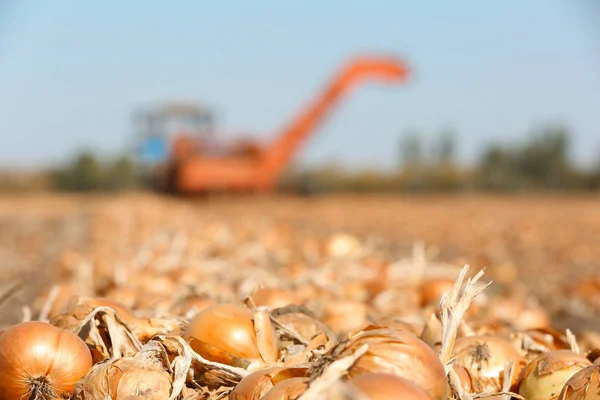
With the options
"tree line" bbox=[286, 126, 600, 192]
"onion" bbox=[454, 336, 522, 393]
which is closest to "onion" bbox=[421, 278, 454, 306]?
"onion" bbox=[454, 336, 522, 393]

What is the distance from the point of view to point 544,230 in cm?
1298

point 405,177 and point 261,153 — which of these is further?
point 405,177

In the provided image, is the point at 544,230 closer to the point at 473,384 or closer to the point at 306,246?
the point at 306,246

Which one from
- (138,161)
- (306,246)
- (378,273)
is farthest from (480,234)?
(138,161)

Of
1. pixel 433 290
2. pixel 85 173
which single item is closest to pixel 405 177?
pixel 85 173

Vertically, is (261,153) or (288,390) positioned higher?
(288,390)

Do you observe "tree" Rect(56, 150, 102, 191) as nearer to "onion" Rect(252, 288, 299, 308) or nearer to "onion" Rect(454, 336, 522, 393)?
"onion" Rect(252, 288, 299, 308)

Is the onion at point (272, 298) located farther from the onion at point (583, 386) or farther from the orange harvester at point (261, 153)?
the orange harvester at point (261, 153)

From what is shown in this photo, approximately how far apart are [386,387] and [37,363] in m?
0.78

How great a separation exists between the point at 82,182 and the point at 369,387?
37550 mm

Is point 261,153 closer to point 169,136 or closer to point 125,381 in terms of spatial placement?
point 169,136

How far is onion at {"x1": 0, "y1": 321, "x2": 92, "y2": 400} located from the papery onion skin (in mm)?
257

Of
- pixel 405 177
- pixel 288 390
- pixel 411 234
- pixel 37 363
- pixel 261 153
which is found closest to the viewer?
pixel 288 390

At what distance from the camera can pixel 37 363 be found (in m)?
1.56
